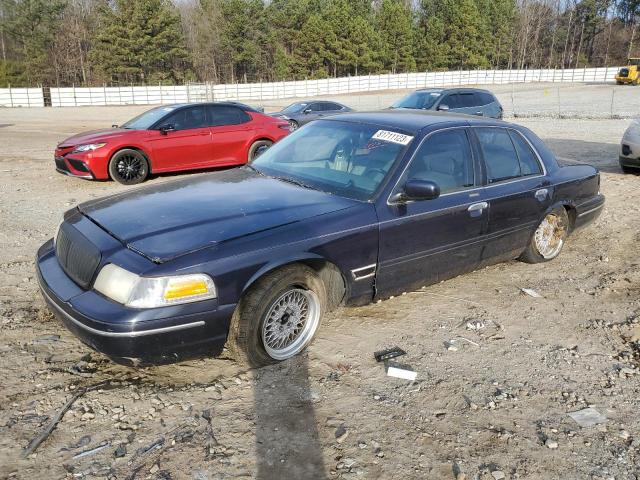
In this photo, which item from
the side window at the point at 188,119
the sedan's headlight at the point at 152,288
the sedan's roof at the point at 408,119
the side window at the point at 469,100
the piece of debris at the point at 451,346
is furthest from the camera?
the side window at the point at 469,100

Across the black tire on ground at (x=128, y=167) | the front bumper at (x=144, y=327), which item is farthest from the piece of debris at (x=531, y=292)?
the black tire on ground at (x=128, y=167)

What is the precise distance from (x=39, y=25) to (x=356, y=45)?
38313mm

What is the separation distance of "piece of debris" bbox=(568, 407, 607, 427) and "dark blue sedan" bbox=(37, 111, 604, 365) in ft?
4.89

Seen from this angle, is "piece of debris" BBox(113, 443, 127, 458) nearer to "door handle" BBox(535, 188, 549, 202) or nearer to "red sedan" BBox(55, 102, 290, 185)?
"door handle" BBox(535, 188, 549, 202)

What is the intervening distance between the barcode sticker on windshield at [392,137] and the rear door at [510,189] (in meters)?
0.78

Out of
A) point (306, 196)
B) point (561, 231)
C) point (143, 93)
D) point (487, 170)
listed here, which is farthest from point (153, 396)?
point (143, 93)

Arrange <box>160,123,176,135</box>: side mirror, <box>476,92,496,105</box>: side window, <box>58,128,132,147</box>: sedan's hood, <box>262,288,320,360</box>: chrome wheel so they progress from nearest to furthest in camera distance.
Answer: <box>262,288,320,360</box>: chrome wheel < <box>58,128,132,147</box>: sedan's hood < <box>160,123,176,135</box>: side mirror < <box>476,92,496,105</box>: side window

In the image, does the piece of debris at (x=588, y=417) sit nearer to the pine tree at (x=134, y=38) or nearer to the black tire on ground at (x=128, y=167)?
the black tire on ground at (x=128, y=167)

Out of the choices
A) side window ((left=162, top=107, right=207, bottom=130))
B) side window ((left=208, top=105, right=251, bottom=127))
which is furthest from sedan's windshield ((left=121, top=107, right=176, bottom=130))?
side window ((left=208, top=105, right=251, bottom=127))

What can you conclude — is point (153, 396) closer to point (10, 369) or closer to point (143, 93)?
point (10, 369)

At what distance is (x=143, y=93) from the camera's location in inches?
1716

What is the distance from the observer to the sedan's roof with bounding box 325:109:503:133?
4.44 metres

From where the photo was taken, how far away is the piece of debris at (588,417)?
308 cm

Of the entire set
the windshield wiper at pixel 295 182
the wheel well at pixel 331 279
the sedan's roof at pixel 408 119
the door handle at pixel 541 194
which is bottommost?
the wheel well at pixel 331 279
